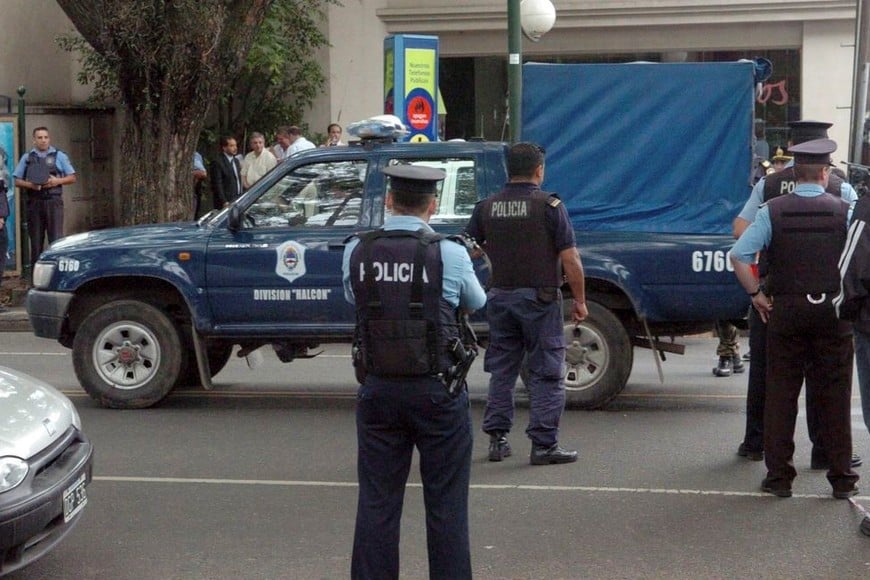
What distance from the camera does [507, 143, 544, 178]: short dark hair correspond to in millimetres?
7477

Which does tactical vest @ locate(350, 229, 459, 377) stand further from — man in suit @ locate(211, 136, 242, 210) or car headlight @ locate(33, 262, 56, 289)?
man in suit @ locate(211, 136, 242, 210)

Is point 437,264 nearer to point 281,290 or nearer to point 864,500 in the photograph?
point 864,500

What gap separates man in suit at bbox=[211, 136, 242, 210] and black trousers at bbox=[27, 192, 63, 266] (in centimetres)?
279

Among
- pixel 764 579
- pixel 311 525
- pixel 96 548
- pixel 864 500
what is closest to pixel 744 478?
pixel 864 500

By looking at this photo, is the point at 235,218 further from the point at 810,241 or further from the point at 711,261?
the point at 810,241

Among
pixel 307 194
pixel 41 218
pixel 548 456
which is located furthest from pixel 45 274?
pixel 41 218

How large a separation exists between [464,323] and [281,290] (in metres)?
4.48

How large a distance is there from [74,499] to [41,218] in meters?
11.2

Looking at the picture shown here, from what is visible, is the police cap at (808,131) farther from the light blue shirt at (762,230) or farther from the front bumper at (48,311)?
the front bumper at (48,311)

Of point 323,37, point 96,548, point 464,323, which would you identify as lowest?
point 96,548

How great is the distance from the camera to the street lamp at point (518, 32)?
42.9 ft

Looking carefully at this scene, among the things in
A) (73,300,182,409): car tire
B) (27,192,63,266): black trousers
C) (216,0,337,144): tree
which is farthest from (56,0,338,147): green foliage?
(73,300,182,409): car tire

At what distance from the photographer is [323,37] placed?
20.6m

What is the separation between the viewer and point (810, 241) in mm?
6637
